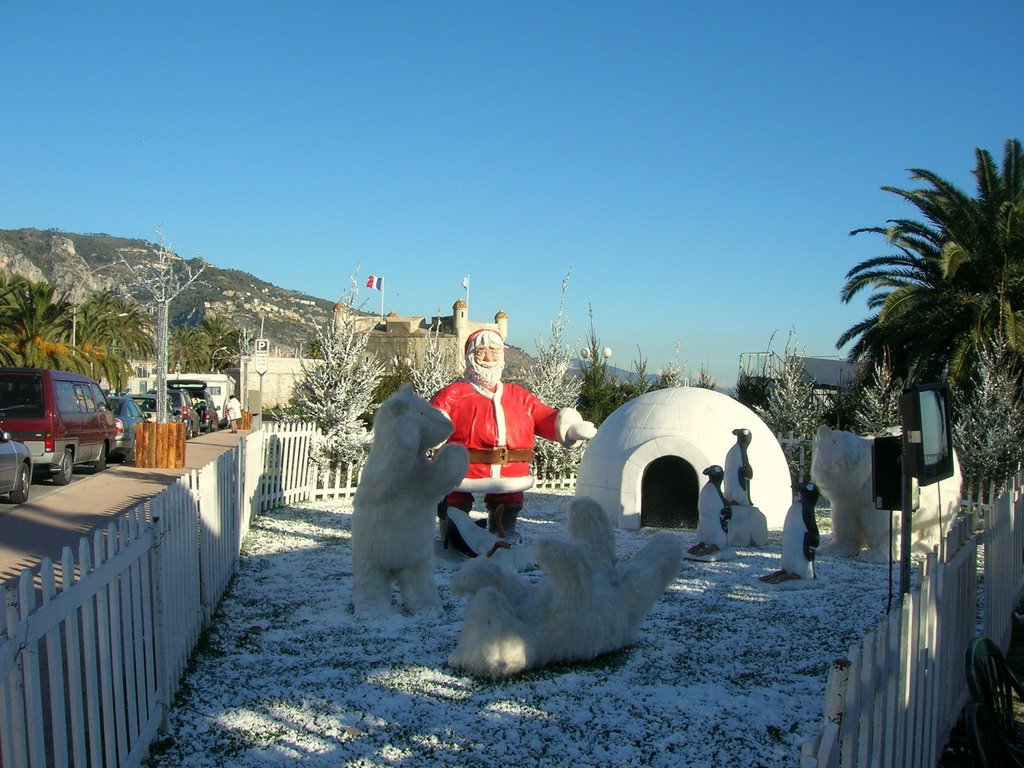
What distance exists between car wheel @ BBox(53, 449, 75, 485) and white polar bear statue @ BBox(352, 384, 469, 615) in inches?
368

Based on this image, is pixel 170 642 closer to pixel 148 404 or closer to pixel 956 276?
pixel 956 276

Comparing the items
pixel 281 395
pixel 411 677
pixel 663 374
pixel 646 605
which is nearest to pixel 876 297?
pixel 663 374

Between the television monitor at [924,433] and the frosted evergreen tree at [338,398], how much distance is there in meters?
10.0

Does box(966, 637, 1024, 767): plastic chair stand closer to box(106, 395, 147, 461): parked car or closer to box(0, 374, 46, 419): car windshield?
box(0, 374, 46, 419): car windshield

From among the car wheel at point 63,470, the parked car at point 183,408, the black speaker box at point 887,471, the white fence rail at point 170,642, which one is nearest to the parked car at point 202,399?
the parked car at point 183,408

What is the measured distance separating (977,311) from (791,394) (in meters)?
3.89

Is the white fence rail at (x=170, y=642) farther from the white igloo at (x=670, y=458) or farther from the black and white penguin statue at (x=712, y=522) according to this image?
the white igloo at (x=670, y=458)

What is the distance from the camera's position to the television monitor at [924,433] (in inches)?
167

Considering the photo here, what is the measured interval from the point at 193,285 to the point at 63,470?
3385 inches

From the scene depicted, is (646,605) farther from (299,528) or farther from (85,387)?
(85,387)

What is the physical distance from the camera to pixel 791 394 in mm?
17750

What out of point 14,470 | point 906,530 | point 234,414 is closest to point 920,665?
point 906,530

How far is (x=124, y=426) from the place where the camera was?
17.8 m

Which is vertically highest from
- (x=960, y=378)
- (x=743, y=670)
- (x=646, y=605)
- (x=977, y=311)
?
(x=977, y=311)
